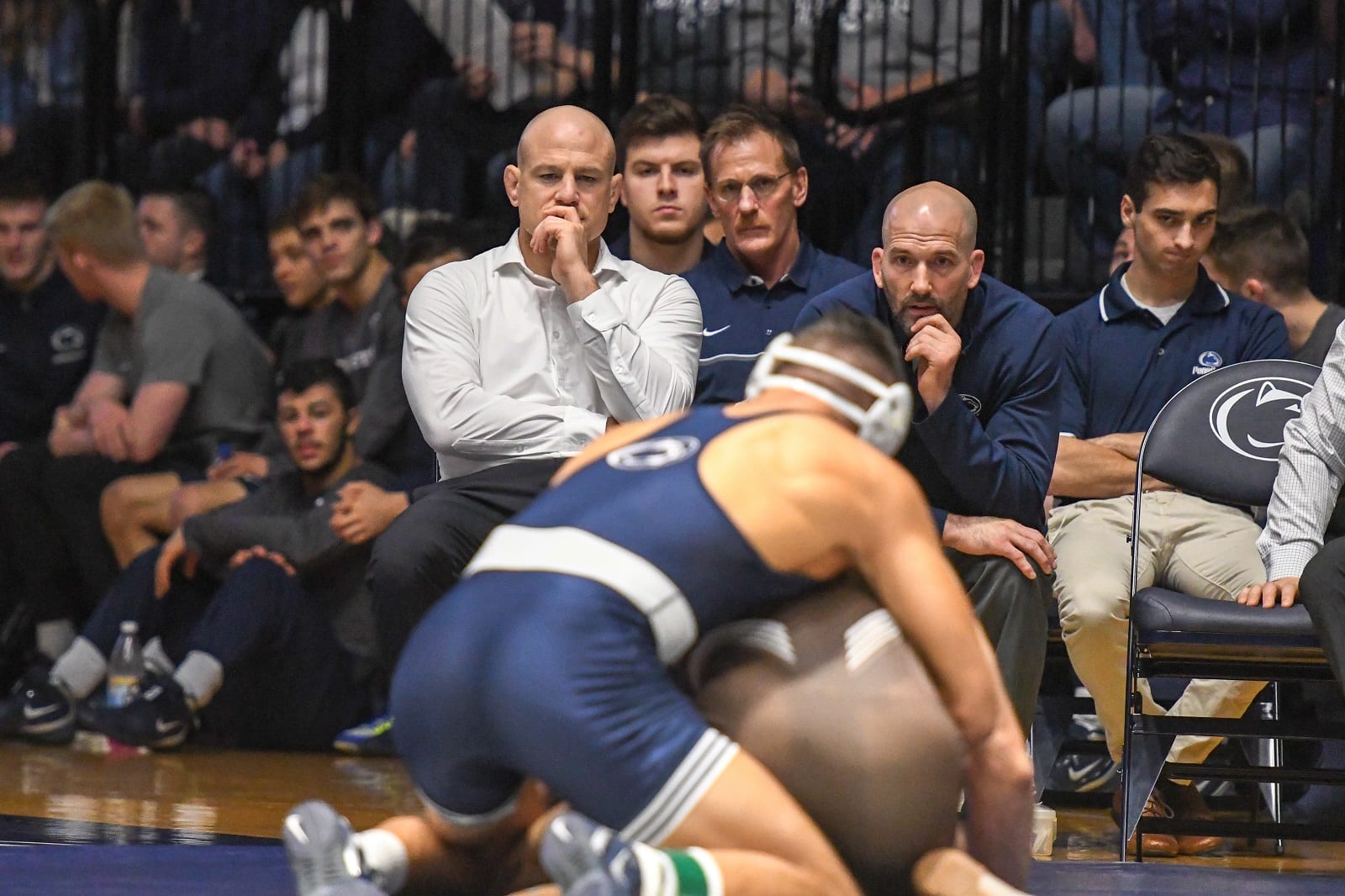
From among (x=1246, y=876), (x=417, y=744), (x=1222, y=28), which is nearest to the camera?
(x=417, y=744)

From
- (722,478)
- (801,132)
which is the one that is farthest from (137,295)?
(722,478)

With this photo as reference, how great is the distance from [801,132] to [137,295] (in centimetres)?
223

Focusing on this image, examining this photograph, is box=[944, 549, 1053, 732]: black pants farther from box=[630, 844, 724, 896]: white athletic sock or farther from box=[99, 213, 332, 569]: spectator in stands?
box=[99, 213, 332, 569]: spectator in stands

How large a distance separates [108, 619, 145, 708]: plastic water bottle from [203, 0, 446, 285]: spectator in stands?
1.95m

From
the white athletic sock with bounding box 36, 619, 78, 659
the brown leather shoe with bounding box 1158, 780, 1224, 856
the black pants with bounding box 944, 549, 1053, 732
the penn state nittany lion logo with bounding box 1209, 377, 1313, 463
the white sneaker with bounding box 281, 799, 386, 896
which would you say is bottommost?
the white athletic sock with bounding box 36, 619, 78, 659

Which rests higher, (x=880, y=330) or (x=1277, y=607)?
(x=880, y=330)

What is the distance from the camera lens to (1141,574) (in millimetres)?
4340

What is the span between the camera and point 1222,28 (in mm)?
5781

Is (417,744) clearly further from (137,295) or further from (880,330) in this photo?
(137,295)

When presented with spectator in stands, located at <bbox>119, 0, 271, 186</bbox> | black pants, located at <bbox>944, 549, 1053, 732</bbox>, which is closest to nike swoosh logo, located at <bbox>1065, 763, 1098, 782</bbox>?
black pants, located at <bbox>944, 549, 1053, 732</bbox>

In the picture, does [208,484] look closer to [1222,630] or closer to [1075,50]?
[1075,50]

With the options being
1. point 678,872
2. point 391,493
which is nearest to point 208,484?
point 391,493

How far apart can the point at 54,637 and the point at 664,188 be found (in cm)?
267

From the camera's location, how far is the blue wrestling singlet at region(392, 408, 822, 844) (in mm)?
2352
